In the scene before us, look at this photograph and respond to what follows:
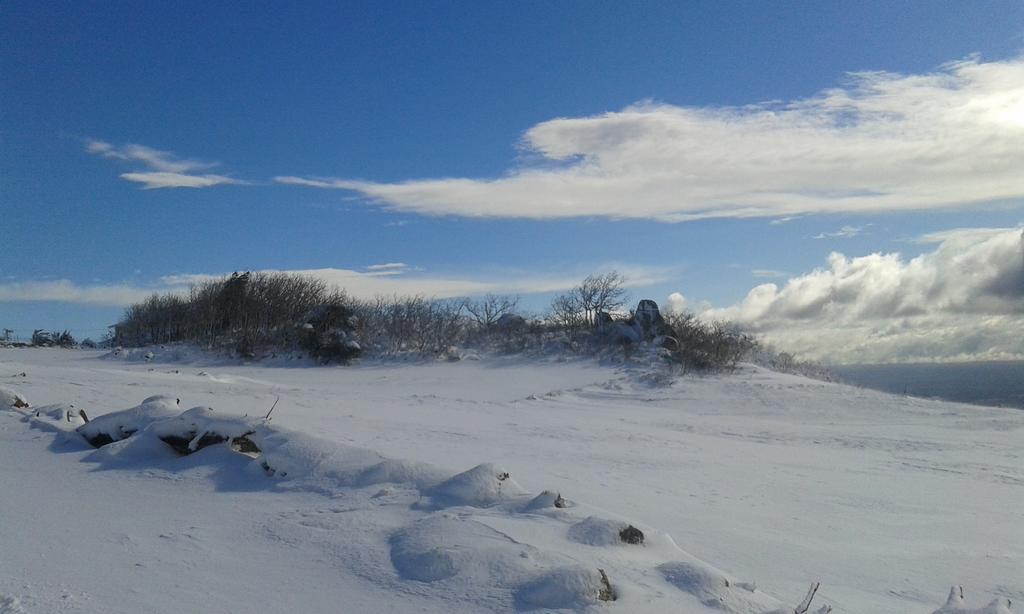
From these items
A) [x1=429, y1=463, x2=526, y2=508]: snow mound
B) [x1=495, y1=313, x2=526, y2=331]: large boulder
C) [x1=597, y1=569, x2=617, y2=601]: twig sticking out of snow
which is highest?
[x1=495, y1=313, x2=526, y2=331]: large boulder

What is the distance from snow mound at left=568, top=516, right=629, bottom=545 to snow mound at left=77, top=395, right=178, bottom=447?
607 cm

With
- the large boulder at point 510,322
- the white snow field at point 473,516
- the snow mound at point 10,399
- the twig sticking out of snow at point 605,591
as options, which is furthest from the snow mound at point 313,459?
the large boulder at point 510,322

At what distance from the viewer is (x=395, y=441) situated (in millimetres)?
11719

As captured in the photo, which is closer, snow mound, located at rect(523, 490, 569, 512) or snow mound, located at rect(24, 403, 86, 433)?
snow mound, located at rect(523, 490, 569, 512)

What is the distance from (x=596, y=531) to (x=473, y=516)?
1023 mm

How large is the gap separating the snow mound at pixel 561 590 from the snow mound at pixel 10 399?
10.7m

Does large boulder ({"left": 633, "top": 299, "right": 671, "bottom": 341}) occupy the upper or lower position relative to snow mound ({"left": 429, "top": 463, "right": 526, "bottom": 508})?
upper

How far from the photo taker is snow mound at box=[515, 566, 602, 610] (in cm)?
456

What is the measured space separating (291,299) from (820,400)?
3228 cm

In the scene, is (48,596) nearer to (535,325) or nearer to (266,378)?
(266,378)

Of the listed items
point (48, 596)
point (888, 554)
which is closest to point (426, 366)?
point (888, 554)

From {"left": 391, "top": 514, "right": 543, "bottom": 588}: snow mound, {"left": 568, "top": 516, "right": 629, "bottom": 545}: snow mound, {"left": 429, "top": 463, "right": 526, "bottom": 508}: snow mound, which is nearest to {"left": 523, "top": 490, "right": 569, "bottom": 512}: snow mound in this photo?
{"left": 429, "top": 463, "right": 526, "bottom": 508}: snow mound

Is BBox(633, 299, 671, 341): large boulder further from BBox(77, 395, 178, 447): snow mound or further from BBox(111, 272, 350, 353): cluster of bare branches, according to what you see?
BBox(77, 395, 178, 447): snow mound

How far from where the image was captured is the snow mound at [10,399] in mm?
11953
